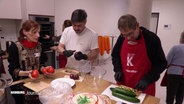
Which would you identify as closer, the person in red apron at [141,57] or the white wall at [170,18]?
the person in red apron at [141,57]

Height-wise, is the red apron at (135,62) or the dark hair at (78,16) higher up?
the dark hair at (78,16)

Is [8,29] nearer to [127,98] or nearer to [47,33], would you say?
[47,33]

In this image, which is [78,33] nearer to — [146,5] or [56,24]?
[146,5]

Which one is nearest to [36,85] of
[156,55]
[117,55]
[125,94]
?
[125,94]

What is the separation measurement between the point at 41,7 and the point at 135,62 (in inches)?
95.1

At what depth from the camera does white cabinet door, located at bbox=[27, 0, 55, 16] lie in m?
2.85

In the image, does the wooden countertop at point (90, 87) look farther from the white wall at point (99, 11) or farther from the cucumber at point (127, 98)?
the white wall at point (99, 11)

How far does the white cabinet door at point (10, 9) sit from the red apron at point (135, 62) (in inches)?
86.7

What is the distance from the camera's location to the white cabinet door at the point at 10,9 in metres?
2.50

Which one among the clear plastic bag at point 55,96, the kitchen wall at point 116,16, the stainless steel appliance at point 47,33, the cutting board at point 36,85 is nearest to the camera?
the clear plastic bag at point 55,96

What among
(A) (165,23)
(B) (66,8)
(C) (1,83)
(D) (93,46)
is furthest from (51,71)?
(A) (165,23)

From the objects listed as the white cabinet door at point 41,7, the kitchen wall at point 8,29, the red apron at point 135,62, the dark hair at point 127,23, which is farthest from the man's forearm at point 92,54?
the kitchen wall at point 8,29

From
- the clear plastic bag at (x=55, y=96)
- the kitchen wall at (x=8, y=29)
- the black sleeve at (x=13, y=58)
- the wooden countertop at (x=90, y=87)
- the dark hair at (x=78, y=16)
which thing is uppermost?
the dark hair at (x=78, y=16)

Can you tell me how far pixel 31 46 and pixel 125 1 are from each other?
4343mm
